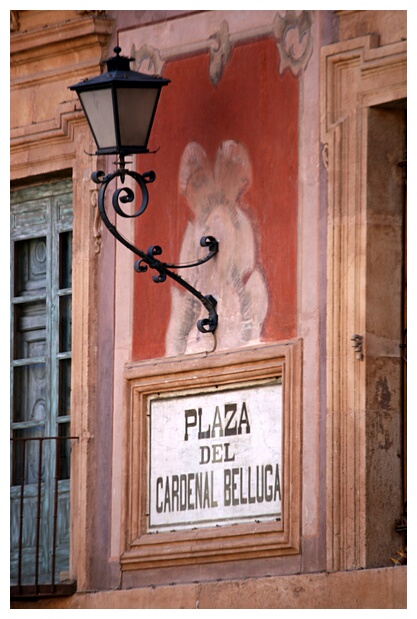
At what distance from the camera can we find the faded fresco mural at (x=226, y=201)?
13953mm

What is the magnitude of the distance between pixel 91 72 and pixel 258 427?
107 inches

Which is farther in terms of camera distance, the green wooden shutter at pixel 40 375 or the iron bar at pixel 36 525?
the green wooden shutter at pixel 40 375

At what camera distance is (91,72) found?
15.4 m

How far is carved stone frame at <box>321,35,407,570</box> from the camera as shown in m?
13.3

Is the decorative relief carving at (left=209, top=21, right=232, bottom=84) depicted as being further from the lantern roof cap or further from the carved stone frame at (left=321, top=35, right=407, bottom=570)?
the carved stone frame at (left=321, top=35, right=407, bottom=570)

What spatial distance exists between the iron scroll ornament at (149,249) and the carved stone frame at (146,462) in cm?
29

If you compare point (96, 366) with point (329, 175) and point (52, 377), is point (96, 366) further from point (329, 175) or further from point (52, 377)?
point (329, 175)

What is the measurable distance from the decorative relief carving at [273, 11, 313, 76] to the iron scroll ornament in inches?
38.5

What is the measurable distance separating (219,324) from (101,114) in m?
1.40

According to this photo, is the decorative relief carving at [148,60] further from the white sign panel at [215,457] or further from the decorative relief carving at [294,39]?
the white sign panel at [215,457]

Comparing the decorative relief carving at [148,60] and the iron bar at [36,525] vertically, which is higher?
the decorative relief carving at [148,60]

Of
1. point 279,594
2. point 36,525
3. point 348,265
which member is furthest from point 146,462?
point 348,265

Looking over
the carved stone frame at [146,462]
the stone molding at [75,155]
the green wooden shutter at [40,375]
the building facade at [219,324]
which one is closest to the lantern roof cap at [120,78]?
the building facade at [219,324]

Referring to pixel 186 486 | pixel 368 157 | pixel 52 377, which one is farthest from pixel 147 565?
pixel 368 157
